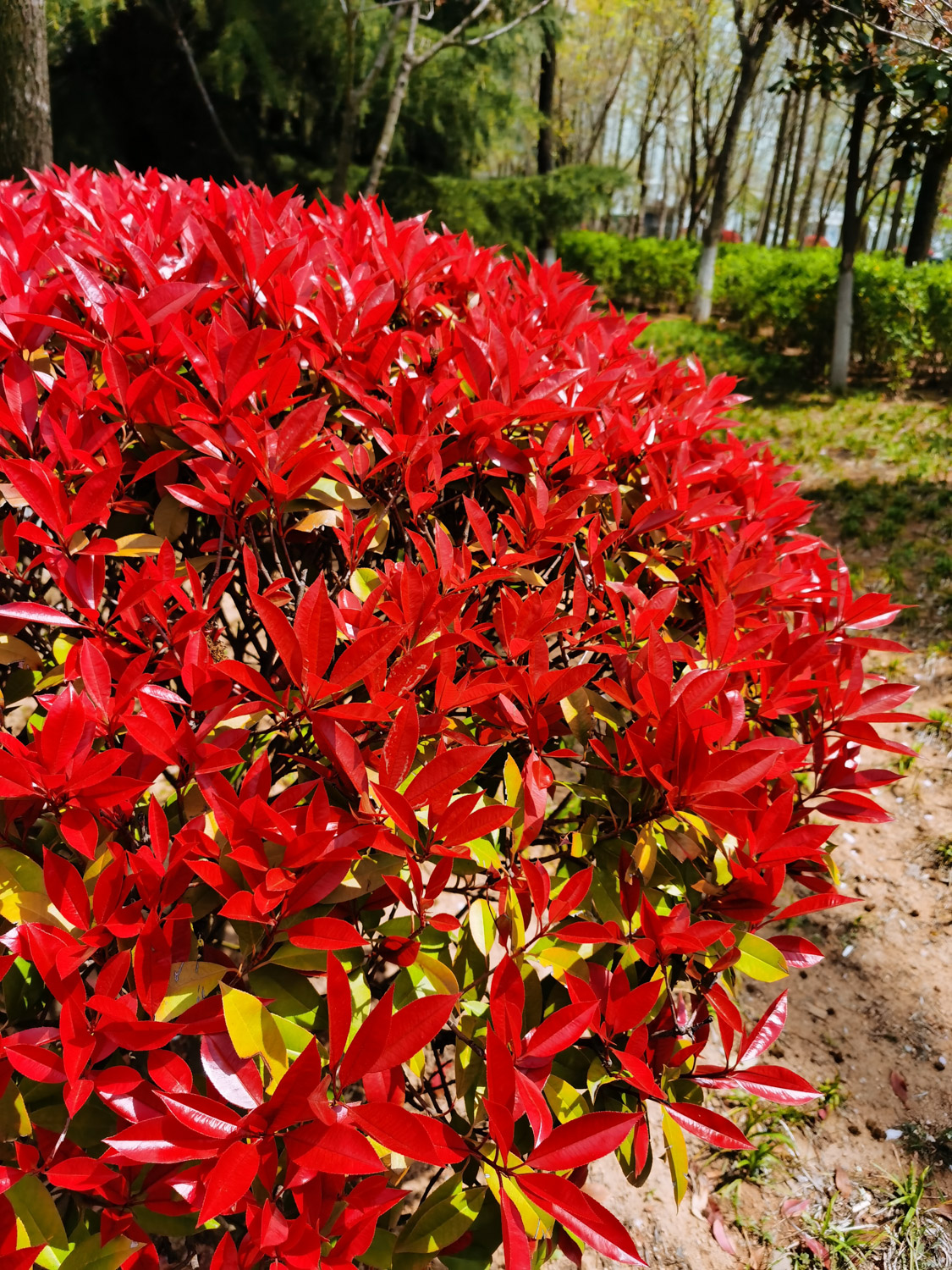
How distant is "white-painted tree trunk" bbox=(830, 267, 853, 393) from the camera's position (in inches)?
336

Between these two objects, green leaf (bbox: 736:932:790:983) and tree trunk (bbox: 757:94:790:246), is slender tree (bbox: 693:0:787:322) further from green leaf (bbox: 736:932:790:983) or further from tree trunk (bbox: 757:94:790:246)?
green leaf (bbox: 736:932:790:983)

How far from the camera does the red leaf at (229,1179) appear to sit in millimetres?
677

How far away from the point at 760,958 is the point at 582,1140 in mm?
434

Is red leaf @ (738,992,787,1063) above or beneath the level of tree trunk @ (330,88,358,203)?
beneath

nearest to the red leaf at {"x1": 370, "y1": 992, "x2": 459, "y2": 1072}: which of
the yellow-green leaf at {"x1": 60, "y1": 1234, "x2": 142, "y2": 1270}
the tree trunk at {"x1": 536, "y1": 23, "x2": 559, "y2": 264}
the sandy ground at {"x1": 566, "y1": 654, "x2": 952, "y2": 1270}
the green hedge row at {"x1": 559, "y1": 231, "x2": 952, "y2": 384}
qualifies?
the yellow-green leaf at {"x1": 60, "y1": 1234, "x2": 142, "y2": 1270}

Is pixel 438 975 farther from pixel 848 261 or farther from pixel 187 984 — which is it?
pixel 848 261

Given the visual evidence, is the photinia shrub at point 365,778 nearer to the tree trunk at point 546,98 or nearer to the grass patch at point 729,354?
→ the grass patch at point 729,354

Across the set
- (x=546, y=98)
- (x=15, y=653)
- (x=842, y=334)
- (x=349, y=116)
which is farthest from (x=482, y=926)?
(x=546, y=98)

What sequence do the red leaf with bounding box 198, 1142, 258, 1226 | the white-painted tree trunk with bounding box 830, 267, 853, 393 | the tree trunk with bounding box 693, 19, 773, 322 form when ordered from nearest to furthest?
the red leaf with bounding box 198, 1142, 258, 1226
the white-painted tree trunk with bounding box 830, 267, 853, 393
the tree trunk with bounding box 693, 19, 773, 322

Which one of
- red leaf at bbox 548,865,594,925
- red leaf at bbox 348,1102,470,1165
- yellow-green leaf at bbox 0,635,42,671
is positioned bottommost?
red leaf at bbox 348,1102,470,1165

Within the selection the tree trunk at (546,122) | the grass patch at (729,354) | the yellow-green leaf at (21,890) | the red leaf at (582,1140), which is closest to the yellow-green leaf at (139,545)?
the yellow-green leaf at (21,890)

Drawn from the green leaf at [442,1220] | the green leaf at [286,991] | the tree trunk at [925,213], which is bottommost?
the green leaf at [442,1220]

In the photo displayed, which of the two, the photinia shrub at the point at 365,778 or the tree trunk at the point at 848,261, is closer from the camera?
the photinia shrub at the point at 365,778

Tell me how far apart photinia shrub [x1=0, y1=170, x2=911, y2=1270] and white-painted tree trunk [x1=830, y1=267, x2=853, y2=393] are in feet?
27.0
